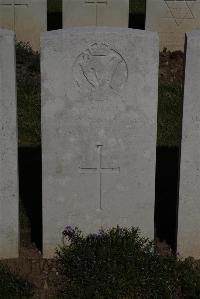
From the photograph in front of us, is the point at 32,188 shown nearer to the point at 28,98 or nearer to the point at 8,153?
the point at 8,153

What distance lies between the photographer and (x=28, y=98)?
29.8 feet

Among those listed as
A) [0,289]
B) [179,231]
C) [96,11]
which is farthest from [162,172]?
[96,11]

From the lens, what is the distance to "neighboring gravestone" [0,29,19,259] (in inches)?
207

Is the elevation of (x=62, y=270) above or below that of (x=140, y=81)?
below

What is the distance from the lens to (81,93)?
17.6 ft

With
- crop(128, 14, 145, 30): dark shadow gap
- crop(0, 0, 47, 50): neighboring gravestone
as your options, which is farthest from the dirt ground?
crop(128, 14, 145, 30): dark shadow gap

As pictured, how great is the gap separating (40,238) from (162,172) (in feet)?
6.20

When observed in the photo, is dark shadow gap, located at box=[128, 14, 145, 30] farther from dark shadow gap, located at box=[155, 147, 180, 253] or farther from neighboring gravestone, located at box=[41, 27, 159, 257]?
neighboring gravestone, located at box=[41, 27, 159, 257]

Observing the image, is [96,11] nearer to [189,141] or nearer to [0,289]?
[189,141]

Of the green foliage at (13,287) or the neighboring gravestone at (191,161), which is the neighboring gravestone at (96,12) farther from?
the green foliage at (13,287)

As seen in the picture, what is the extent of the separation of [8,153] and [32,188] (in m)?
1.73

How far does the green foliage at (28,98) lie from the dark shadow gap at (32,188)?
28cm

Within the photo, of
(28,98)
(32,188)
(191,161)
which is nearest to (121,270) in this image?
(191,161)

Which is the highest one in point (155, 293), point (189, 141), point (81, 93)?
point (81, 93)
